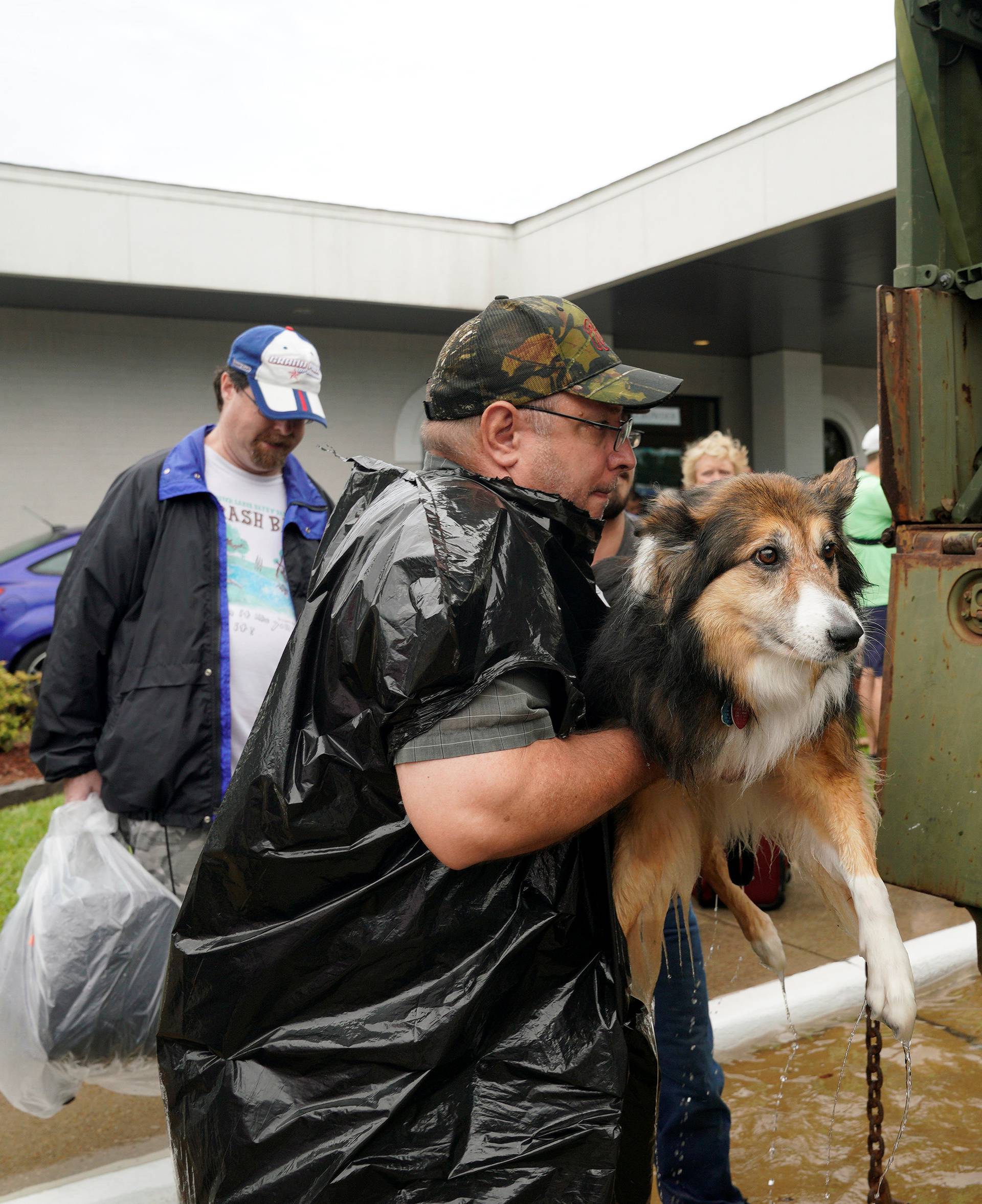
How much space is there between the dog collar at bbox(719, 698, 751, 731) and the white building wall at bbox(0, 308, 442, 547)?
931cm

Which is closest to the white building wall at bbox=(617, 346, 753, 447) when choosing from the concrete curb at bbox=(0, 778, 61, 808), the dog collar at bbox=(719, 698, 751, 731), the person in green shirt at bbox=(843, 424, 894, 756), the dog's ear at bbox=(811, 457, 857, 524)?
the person in green shirt at bbox=(843, 424, 894, 756)

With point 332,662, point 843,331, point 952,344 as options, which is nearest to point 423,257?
point 843,331

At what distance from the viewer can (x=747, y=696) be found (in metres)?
2.22

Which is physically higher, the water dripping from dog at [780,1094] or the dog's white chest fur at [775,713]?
the dog's white chest fur at [775,713]

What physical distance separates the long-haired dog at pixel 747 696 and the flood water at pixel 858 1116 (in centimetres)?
118

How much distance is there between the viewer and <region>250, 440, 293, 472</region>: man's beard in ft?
11.5

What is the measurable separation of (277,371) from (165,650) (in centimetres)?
101

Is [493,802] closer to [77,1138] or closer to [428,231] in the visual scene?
[77,1138]

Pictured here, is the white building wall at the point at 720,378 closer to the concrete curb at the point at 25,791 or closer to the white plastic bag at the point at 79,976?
the concrete curb at the point at 25,791

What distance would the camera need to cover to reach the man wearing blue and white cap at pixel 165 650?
10.3 feet

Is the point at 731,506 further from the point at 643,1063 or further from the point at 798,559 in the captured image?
the point at 643,1063

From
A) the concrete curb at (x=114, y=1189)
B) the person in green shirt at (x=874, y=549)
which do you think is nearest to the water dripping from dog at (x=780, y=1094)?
the concrete curb at (x=114, y=1189)

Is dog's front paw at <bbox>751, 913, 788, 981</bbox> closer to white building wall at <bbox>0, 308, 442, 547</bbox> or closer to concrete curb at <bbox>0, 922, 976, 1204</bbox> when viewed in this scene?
concrete curb at <bbox>0, 922, 976, 1204</bbox>

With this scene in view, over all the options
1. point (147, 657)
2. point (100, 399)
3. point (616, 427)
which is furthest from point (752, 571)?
point (100, 399)
